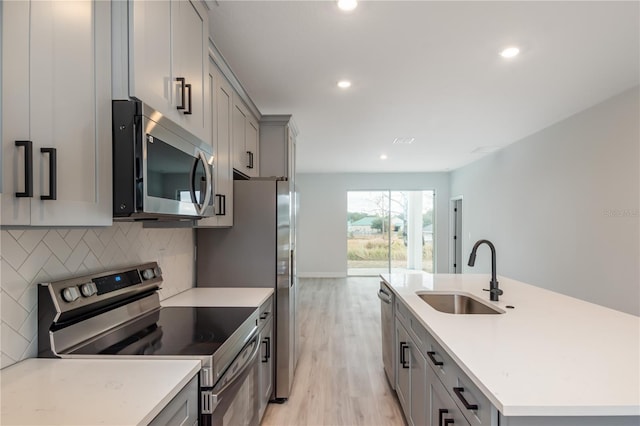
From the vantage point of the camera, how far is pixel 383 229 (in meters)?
8.02

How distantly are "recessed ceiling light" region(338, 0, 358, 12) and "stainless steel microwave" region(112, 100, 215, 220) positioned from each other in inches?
40.6

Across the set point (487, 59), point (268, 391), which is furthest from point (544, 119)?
point (268, 391)

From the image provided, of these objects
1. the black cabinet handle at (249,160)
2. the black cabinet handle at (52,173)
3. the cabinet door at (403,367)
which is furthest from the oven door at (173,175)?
the cabinet door at (403,367)

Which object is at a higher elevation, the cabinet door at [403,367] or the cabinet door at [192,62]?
the cabinet door at [192,62]

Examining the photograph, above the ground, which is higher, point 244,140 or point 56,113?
point 244,140

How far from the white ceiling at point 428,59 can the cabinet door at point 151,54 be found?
0.57m

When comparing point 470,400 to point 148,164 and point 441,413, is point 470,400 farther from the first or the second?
point 148,164

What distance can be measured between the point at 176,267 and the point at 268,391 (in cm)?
113

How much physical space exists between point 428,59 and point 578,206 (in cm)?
271

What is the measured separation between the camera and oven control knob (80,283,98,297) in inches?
52.6

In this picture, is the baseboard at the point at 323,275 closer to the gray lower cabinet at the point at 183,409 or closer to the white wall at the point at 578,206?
the white wall at the point at 578,206

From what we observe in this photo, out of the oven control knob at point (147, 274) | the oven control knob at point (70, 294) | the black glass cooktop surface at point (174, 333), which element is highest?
the oven control knob at point (70, 294)

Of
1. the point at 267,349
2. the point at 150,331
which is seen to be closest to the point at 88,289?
the point at 150,331

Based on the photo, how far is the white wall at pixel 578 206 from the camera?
9.71 ft
